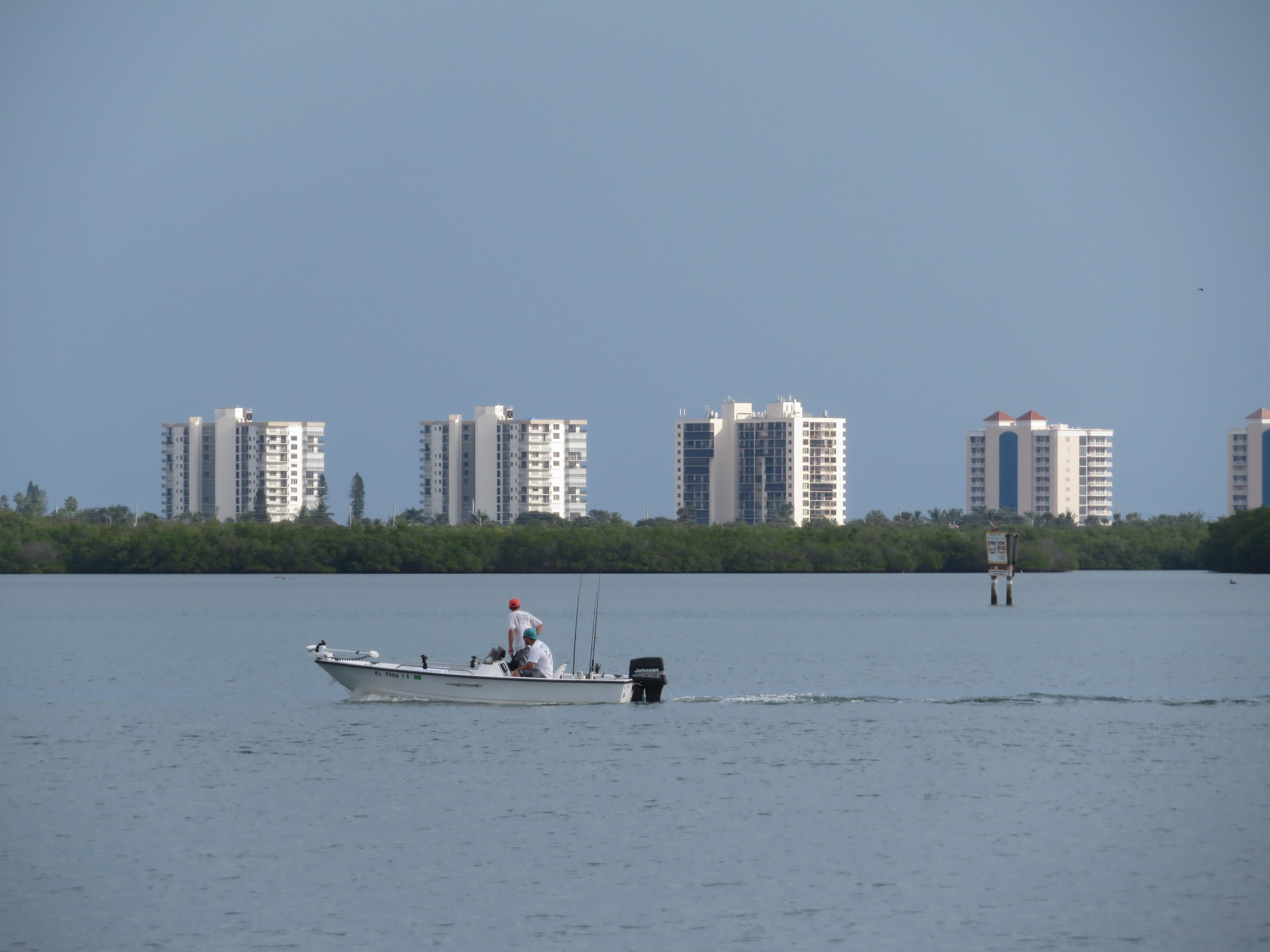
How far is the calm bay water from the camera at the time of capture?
19.3 metres

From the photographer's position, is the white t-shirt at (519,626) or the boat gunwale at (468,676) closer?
the white t-shirt at (519,626)

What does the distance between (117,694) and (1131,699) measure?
89.4 ft

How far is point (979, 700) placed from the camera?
43344mm

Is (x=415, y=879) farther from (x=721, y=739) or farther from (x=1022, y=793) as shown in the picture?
(x=721, y=739)

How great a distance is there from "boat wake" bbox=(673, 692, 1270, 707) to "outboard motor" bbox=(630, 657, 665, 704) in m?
6.18

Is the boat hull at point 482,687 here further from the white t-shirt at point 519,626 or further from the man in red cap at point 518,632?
the white t-shirt at point 519,626

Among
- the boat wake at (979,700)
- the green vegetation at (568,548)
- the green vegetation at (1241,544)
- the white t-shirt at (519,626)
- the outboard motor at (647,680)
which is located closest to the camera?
the white t-shirt at (519,626)

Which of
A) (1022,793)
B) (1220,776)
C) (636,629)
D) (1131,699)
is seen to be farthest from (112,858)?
(636,629)

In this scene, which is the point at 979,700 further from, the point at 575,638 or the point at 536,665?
the point at 536,665

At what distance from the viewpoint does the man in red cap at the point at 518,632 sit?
3525 centimetres

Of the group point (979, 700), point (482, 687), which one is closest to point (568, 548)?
point (979, 700)

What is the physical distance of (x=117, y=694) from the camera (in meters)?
46.8

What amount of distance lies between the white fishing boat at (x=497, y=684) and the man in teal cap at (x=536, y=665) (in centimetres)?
13

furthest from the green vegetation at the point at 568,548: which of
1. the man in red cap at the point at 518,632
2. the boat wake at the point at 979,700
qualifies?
the man in red cap at the point at 518,632
